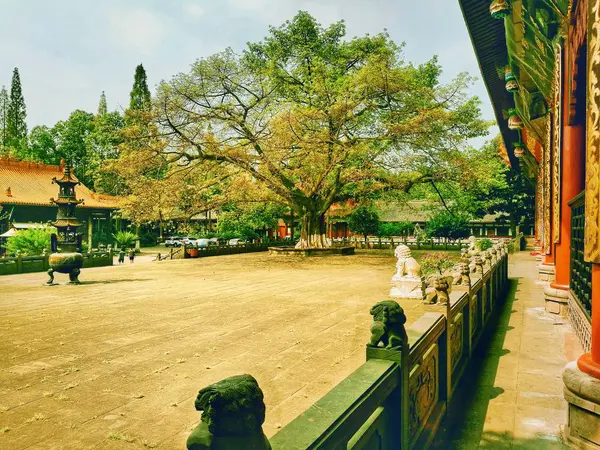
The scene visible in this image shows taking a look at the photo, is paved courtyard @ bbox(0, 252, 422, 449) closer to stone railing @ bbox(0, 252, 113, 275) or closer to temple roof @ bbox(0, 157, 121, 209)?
stone railing @ bbox(0, 252, 113, 275)

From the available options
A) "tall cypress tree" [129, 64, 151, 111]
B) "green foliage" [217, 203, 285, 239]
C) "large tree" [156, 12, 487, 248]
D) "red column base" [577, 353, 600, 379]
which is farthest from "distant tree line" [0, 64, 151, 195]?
"red column base" [577, 353, 600, 379]

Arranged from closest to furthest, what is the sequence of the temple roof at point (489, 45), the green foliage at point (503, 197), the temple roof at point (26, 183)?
the temple roof at point (489, 45)
the temple roof at point (26, 183)
the green foliage at point (503, 197)

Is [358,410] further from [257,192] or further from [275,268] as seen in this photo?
[257,192]

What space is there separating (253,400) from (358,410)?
85cm

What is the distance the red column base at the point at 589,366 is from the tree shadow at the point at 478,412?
106 centimetres

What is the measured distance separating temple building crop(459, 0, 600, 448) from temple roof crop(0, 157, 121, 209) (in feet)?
86.1

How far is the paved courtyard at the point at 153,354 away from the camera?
12.3 feet

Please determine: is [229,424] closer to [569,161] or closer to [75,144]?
[569,161]

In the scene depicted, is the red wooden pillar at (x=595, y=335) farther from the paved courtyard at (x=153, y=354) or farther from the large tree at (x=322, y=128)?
the large tree at (x=322, y=128)

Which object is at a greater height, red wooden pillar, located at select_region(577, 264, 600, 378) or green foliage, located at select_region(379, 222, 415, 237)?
green foliage, located at select_region(379, 222, 415, 237)

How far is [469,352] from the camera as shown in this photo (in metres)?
5.99

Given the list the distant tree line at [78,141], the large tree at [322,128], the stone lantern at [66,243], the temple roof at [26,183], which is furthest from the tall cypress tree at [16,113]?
the stone lantern at [66,243]

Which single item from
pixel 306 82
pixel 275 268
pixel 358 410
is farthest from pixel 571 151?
pixel 306 82

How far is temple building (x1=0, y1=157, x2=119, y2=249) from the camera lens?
1161 inches
